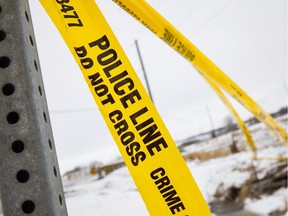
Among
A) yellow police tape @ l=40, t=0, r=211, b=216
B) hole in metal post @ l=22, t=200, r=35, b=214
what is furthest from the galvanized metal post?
yellow police tape @ l=40, t=0, r=211, b=216

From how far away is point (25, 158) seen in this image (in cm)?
69

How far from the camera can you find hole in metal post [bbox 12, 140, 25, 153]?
704 mm

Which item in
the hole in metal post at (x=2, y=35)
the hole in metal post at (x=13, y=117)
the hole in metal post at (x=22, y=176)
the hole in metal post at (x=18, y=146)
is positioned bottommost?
the hole in metal post at (x=22, y=176)

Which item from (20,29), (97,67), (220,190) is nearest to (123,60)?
(97,67)

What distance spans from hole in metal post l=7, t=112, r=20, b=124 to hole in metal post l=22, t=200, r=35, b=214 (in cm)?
23

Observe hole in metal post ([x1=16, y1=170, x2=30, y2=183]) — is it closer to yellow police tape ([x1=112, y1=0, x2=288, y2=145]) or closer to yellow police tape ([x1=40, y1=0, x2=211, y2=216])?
yellow police tape ([x1=40, y1=0, x2=211, y2=216])

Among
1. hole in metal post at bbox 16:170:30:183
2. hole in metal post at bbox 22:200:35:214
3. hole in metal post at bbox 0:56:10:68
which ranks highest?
hole in metal post at bbox 0:56:10:68

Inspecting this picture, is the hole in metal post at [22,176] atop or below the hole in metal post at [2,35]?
below

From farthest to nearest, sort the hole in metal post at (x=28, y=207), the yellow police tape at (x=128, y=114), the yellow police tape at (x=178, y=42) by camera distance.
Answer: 1. the yellow police tape at (x=178, y=42)
2. the yellow police tape at (x=128, y=114)
3. the hole in metal post at (x=28, y=207)

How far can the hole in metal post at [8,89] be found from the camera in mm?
738

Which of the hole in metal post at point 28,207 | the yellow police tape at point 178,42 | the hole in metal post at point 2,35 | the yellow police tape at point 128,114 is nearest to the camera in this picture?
the hole in metal post at point 28,207

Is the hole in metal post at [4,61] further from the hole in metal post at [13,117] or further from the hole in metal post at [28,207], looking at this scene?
the hole in metal post at [28,207]

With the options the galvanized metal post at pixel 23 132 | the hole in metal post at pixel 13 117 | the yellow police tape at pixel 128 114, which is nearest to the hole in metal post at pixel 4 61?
the galvanized metal post at pixel 23 132

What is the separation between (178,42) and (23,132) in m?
1.58
